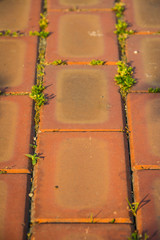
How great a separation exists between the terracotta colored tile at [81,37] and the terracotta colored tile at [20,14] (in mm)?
169

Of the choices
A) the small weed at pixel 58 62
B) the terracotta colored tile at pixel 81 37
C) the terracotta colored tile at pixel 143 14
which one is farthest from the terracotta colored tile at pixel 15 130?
the terracotta colored tile at pixel 143 14

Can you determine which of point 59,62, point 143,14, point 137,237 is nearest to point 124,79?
point 59,62

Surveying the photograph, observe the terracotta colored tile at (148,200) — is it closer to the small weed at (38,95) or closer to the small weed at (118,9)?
the small weed at (38,95)

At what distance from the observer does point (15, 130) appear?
2383mm

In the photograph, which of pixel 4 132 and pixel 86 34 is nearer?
pixel 4 132

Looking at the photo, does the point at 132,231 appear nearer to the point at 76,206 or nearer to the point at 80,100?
the point at 76,206

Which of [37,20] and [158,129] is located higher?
[37,20]

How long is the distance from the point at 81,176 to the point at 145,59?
125cm

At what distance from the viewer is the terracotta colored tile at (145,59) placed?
2635mm

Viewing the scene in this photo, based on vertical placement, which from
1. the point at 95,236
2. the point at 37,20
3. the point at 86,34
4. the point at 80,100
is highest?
Result: the point at 37,20

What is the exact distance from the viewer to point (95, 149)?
7.46ft

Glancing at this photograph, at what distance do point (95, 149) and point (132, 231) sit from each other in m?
0.61

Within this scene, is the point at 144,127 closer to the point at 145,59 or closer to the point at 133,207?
the point at 133,207

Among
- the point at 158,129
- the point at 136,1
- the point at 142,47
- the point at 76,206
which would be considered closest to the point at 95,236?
the point at 76,206
